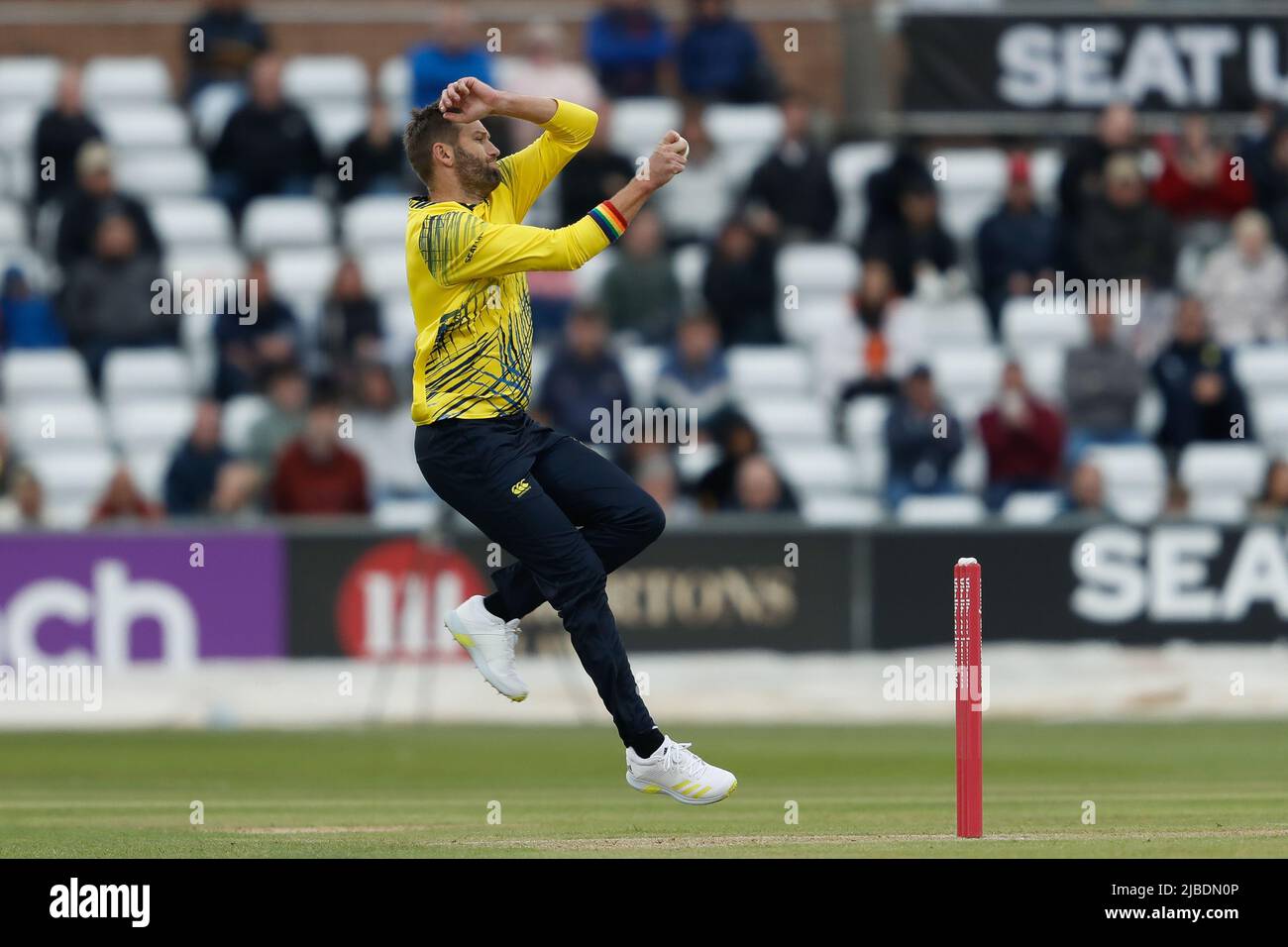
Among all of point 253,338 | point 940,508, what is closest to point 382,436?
point 253,338

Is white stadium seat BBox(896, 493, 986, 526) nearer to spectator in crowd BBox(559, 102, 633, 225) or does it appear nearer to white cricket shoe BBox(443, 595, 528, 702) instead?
spectator in crowd BBox(559, 102, 633, 225)

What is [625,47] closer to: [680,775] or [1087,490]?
[1087,490]

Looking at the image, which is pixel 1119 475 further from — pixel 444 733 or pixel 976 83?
pixel 444 733

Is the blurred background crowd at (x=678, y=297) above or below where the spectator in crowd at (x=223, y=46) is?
below

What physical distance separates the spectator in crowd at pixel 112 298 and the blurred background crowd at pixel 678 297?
0.03 meters

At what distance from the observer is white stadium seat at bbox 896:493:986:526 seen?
786 inches

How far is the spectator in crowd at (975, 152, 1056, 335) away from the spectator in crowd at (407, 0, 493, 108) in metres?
4.65

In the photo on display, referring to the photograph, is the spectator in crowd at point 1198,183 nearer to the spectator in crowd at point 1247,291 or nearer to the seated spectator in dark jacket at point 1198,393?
the spectator in crowd at point 1247,291

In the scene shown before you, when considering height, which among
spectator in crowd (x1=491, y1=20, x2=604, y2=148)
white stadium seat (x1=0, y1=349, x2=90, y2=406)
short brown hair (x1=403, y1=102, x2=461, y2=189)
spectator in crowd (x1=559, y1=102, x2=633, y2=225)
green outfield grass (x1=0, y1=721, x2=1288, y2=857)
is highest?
spectator in crowd (x1=491, y1=20, x2=604, y2=148)

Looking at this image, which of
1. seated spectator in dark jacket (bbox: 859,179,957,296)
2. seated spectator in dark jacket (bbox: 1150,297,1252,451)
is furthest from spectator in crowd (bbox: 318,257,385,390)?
seated spectator in dark jacket (bbox: 1150,297,1252,451)

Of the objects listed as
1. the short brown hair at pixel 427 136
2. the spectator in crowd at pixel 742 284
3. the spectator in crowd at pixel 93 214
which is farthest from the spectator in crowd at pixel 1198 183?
the short brown hair at pixel 427 136

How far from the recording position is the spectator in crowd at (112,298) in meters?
20.8

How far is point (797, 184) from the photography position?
2209cm

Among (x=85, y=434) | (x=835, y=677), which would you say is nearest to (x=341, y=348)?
(x=85, y=434)
